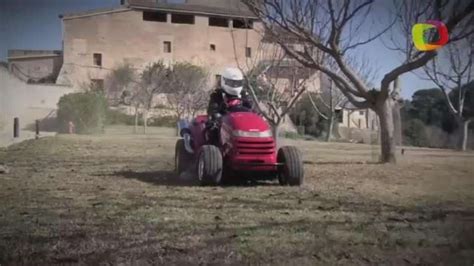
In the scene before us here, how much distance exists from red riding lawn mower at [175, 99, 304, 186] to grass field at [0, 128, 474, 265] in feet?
0.47

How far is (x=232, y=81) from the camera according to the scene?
2.64 m

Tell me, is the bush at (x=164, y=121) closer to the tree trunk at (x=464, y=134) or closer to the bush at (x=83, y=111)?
the bush at (x=83, y=111)

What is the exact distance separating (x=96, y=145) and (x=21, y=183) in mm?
374

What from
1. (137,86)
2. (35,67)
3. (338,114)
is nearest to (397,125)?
(338,114)

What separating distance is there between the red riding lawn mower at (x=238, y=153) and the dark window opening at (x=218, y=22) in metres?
0.76

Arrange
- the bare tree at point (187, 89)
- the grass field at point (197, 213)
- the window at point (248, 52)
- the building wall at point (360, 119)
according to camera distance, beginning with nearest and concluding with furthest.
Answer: the grass field at point (197, 213) < the bare tree at point (187, 89) < the window at point (248, 52) < the building wall at point (360, 119)

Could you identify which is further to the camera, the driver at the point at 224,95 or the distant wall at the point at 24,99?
the driver at the point at 224,95

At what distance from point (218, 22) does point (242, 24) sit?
12.9 inches

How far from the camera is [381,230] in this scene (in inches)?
83.6

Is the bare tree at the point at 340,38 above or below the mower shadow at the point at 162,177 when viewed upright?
above

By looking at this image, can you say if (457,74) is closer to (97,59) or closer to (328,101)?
(328,101)

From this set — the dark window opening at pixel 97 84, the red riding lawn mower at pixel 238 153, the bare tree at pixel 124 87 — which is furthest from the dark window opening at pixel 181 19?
the red riding lawn mower at pixel 238 153

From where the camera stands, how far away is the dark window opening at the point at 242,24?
2414 millimetres

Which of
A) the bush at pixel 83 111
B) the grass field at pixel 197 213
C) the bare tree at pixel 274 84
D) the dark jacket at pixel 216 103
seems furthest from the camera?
the bare tree at pixel 274 84
